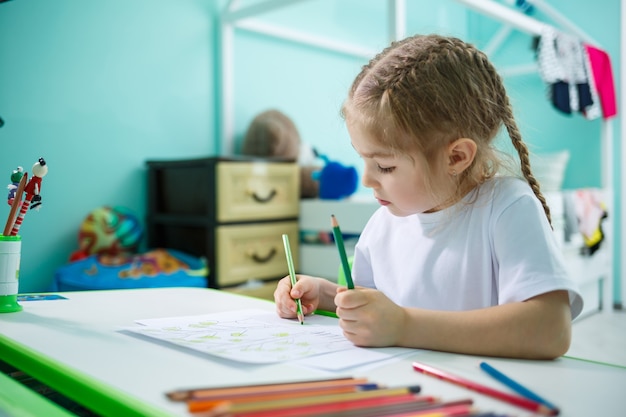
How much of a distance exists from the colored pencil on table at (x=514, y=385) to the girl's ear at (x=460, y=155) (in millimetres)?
299

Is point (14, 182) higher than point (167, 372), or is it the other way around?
point (14, 182)

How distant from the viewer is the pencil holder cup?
74 cm

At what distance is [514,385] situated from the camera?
1.44 ft

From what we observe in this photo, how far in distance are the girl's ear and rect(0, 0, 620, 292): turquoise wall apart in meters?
0.46

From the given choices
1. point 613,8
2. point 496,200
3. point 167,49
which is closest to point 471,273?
point 496,200

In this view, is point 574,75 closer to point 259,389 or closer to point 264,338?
point 264,338

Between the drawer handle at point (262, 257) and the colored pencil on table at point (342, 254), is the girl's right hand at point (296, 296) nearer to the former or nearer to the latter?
the colored pencil on table at point (342, 254)

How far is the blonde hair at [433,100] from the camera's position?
2.31ft

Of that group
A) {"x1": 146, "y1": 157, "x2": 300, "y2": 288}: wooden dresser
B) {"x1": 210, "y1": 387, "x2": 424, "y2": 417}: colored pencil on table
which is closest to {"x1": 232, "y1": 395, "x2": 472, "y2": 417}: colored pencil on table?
{"x1": 210, "y1": 387, "x2": 424, "y2": 417}: colored pencil on table

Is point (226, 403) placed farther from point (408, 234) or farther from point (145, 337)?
point (408, 234)

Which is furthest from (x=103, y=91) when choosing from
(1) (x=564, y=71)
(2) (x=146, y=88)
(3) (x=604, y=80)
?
(3) (x=604, y=80)

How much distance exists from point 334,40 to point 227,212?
1.40 metres

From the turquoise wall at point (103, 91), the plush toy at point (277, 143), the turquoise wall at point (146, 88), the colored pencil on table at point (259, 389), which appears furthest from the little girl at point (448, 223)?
the plush toy at point (277, 143)

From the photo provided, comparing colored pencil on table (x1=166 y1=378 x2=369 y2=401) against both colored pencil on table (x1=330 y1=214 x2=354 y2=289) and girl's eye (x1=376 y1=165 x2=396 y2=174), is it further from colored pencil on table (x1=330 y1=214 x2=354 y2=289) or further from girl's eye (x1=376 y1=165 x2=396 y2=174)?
girl's eye (x1=376 y1=165 x2=396 y2=174)
